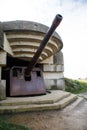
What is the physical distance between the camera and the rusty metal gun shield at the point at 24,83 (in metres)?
4.83

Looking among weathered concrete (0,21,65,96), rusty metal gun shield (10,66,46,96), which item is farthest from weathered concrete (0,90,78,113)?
weathered concrete (0,21,65,96)

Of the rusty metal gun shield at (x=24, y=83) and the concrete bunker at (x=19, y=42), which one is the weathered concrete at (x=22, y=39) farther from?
the rusty metal gun shield at (x=24, y=83)

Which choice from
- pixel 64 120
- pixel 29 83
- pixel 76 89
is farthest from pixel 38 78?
pixel 76 89

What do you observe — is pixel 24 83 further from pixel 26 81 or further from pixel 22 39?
pixel 22 39

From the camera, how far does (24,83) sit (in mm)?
5020

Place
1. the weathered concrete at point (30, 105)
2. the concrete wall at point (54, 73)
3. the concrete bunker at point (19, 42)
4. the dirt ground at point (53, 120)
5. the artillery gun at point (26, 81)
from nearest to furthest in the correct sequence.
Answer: the dirt ground at point (53, 120)
the weathered concrete at point (30, 105)
the concrete bunker at point (19, 42)
the artillery gun at point (26, 81)
the concrete wall at point (54, 73)

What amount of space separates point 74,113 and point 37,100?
2.73 ft

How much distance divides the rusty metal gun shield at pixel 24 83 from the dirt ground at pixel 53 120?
130cm

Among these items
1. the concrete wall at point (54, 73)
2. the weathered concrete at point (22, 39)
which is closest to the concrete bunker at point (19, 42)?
the weathered concrete at point (22, 39)

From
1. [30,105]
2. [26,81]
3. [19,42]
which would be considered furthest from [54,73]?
[30,105]

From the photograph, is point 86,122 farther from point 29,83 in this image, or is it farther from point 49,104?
point 29,83

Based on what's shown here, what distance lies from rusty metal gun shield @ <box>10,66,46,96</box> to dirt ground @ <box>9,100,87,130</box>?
1296 mm

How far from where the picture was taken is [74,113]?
3736mm

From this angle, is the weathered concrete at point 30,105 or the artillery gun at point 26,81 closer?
the weathered concrete at point 30,105
